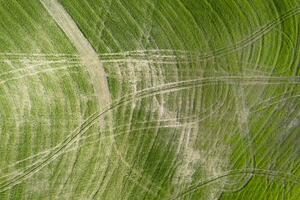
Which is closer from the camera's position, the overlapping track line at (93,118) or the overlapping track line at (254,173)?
the overlapping track line at (93,118)

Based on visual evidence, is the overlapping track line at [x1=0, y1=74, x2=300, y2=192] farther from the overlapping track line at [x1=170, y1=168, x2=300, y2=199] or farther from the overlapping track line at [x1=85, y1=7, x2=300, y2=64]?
the overlapping track line at [x1=170, y1=168, x2=300, y2=199]

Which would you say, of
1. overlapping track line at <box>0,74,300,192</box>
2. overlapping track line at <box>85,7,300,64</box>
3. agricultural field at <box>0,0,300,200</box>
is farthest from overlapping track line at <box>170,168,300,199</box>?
overlapping track line at <box>85,7,300,64</box>

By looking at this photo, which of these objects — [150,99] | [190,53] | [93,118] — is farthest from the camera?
[190,53]

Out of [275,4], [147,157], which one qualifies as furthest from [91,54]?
[275,4]

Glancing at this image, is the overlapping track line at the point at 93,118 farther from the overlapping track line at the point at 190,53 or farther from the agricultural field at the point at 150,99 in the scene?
the overlapping track line at the point at 190,53

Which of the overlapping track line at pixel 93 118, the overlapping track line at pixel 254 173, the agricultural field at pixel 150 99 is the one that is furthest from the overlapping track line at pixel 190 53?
the overlapping track line at pixel 254 173

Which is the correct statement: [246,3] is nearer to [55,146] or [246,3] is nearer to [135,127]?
[135,127]

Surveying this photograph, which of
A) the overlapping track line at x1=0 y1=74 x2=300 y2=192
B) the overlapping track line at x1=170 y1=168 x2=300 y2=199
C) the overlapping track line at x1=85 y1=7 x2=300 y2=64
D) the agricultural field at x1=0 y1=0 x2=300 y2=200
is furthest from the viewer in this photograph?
the overlapping track line at x1=170 y1=168 x2=300 y2=199

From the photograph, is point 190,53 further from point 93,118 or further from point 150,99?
point 93,118

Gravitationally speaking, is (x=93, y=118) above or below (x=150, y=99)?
below

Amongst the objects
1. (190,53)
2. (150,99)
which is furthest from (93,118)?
(190,53)
